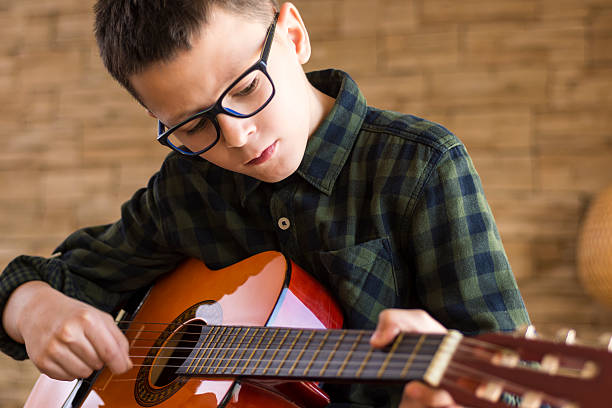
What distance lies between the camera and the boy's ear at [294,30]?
820 millimetres

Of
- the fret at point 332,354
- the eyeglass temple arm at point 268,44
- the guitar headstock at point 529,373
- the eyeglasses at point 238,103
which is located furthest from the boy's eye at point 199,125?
the guitar headstock at point 529,373

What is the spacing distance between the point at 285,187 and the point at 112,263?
15.5 inches

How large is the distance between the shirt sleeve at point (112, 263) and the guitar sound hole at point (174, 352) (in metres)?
0.21

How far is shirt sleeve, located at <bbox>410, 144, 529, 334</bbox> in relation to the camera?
29.2 inches

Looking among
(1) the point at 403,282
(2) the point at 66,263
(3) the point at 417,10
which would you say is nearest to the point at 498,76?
(3) the point at 417,10

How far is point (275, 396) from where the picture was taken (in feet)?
2.36

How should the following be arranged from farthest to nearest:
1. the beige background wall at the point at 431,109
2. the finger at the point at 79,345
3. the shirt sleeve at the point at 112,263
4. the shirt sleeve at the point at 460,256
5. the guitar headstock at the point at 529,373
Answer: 1. the beige background wall at the point at 431,109
2. the shirt sleeve at the point at 112,263
3. the finger at the point at 79,345
4. the shirt sleeve at the point at 460,256
5. the guitar headstock at the point at 529,373

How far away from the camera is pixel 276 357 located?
25.9 inches

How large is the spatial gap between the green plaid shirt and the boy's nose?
0.15 meters

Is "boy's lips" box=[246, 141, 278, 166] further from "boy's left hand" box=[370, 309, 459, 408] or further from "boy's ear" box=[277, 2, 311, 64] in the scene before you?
"boy's left hand" box=[370, 309, 459, 408]

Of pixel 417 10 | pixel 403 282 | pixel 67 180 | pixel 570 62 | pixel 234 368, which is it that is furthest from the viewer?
pixel 67 180

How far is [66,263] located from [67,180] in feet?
3.94

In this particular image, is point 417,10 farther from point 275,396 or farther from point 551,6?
point 275,396

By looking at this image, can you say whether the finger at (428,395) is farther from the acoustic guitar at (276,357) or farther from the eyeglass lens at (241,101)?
the eyeglass lens at (241,101)
